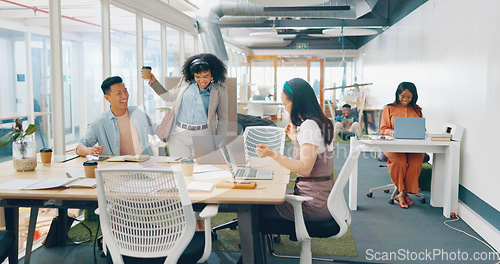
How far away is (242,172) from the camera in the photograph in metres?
2.82

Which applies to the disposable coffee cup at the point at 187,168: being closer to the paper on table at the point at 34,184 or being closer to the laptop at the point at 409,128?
the paper on table at the point at 34,184

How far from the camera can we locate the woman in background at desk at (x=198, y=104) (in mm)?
3934

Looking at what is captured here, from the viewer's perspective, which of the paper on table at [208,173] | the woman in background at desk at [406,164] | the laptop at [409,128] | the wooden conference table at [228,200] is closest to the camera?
the wooden conference table at [228,200]

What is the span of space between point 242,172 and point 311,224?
55 cm

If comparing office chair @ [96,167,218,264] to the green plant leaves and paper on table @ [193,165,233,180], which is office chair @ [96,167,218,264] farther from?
the green plant leaves

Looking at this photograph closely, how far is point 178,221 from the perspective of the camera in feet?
7.04

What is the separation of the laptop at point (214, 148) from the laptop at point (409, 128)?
228 centimetres

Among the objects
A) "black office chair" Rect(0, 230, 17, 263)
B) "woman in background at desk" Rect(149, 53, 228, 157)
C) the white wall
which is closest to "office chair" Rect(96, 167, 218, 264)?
"black office chair" Rect(0, 230, 17, 263)

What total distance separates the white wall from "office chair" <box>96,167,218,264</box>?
9.73 ft

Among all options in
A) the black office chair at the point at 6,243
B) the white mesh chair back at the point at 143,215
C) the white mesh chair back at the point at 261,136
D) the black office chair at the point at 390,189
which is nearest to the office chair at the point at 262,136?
the white mesh chair back at the point at 261,136

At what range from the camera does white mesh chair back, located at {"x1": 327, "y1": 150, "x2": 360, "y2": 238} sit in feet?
8.10

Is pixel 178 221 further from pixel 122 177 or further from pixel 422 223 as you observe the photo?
pixel 422 223

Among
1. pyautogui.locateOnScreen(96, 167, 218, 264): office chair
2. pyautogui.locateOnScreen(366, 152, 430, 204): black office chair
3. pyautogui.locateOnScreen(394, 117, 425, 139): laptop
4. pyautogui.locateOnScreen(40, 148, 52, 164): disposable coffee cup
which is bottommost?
pyautogui.locateOnScreen(366, 152, 430, 204): black office chair

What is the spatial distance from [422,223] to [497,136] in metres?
1.10
